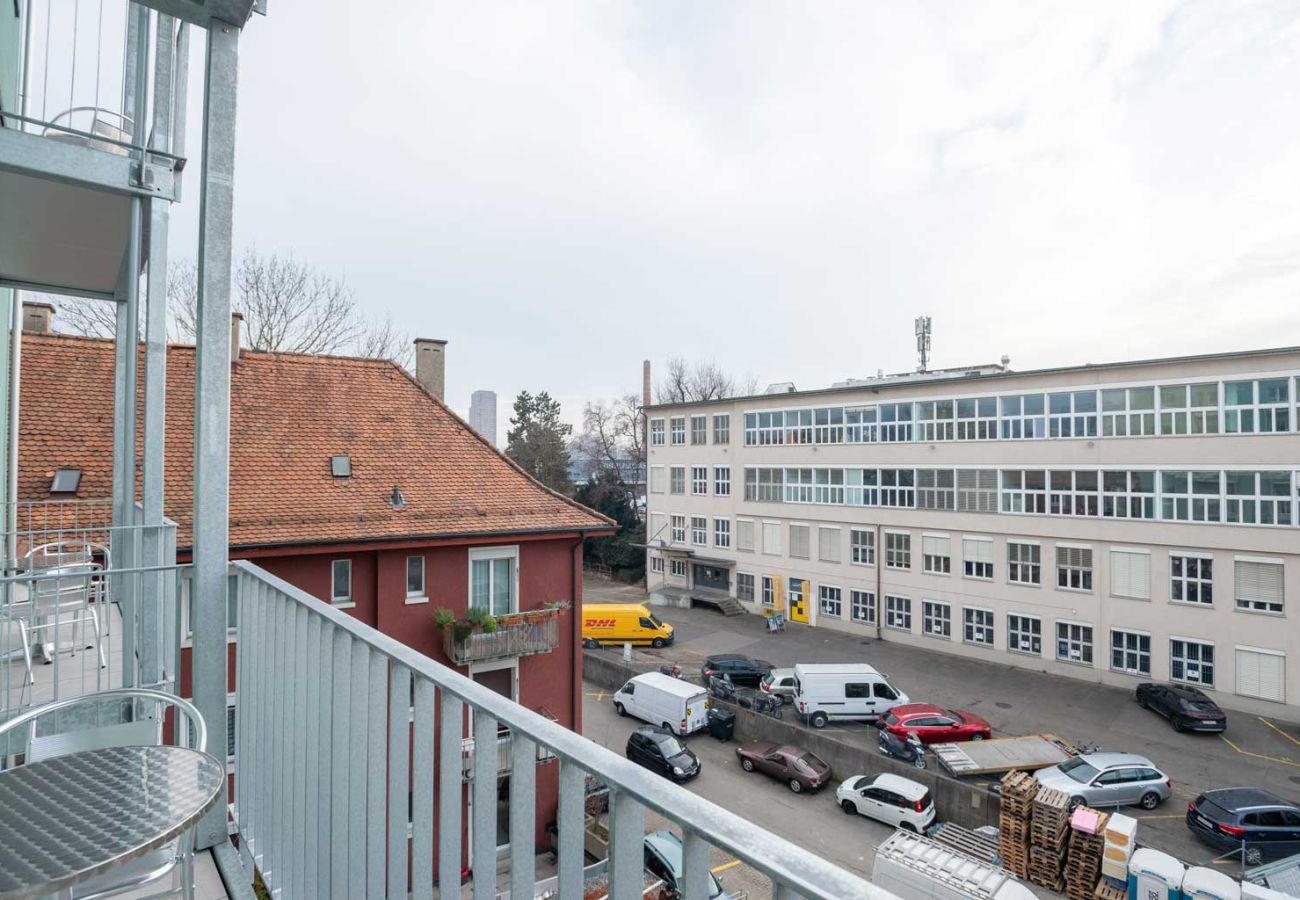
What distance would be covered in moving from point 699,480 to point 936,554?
12.0 m

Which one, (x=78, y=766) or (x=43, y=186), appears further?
(x=43, y=186)

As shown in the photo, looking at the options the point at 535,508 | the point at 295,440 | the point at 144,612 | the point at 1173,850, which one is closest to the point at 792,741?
the point at 1173,850

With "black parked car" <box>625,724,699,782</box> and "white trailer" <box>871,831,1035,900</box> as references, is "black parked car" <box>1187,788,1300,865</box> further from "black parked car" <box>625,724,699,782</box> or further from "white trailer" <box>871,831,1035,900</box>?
"black parked car" <box>625,724,699,782</box>

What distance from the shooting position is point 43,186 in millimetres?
3932

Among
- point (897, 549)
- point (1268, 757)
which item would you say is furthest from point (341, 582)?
point (897, 549)

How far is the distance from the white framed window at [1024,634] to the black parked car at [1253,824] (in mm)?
10267

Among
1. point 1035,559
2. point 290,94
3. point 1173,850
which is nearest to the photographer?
point 290,94

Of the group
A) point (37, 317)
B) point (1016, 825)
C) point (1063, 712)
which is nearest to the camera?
point (1016, 825)

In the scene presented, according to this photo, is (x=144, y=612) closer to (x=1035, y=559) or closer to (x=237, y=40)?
(x=237, y=40)

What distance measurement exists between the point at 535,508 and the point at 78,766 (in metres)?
12.0

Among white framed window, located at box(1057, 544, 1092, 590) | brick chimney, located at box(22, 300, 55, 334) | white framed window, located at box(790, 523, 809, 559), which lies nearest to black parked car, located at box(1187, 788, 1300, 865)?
white framed window, located at box(1057, 544, 1092, 590)

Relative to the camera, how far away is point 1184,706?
19016 mm

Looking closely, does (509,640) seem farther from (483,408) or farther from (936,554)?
(483,408)

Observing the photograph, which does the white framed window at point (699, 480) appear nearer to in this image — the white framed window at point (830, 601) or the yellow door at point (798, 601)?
the yellow door at point (798, 601)
